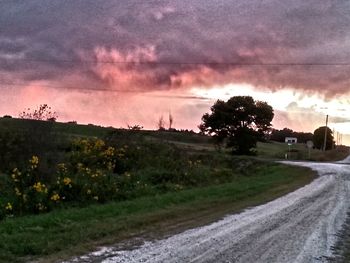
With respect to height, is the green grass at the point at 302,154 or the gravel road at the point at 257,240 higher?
the green grass at the point at 302,154

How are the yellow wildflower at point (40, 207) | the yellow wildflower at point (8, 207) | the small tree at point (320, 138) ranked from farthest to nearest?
the small tree at point (320, 138)
the yellow wildflower at point (40, 207)
the yellow wildflower at point (8, 207)

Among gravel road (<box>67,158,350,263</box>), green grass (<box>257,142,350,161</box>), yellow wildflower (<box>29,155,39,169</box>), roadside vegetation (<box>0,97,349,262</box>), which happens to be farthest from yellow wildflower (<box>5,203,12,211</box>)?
green grass (<box>257,142,350,161</box>)

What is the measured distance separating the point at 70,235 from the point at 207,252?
10.2 feet

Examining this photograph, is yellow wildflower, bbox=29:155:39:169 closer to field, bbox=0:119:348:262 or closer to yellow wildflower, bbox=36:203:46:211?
field, bbox=0:119:348:262

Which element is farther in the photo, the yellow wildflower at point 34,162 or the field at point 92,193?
the yellow wildflower at point 34,162

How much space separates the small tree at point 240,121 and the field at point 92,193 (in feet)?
163

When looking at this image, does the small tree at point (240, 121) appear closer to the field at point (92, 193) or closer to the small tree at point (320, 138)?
the field at point (92, 193)

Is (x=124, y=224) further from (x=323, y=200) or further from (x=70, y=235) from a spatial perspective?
(x=323, y=200)

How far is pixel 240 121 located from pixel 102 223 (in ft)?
229

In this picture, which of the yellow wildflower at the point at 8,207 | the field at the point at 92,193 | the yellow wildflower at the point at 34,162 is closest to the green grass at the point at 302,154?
the field at the point at 92,193

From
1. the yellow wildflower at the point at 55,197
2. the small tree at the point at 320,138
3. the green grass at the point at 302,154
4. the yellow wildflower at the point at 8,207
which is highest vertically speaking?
the small tree at the point at 320,138

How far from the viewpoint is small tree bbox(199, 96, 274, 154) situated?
80000 millimetres

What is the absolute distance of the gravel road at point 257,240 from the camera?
9305 millimetres

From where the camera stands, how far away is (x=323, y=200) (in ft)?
66.8
